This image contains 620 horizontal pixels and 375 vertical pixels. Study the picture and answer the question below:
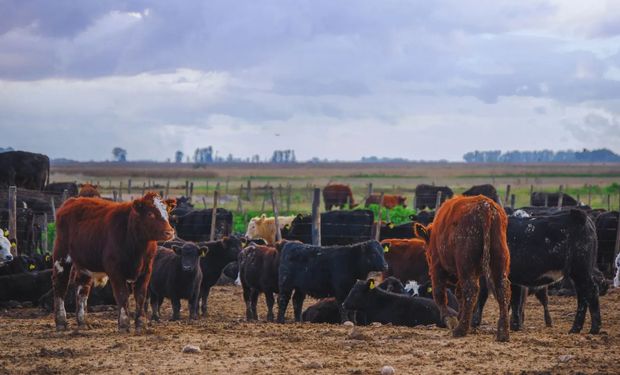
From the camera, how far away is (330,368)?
866 cm

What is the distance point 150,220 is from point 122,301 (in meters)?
1.08

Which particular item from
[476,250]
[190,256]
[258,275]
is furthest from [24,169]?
[476,250]

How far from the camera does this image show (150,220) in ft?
38.8

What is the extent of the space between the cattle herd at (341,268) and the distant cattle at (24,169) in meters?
20.1

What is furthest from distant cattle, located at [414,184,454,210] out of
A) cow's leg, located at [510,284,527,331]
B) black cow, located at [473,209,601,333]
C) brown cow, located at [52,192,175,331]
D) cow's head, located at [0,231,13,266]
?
brown cow, located at [52,192,175,331]

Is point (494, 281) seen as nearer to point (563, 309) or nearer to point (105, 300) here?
point (563, 309)

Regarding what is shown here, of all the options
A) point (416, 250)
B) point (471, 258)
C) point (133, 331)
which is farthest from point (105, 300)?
point (471, 258)

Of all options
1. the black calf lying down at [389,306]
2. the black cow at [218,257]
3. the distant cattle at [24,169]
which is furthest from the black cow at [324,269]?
the distant cattle at [24,169]

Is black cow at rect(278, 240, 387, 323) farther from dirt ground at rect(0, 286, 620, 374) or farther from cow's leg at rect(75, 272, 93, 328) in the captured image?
cow's leg at rect(75, 272, 93, 328)

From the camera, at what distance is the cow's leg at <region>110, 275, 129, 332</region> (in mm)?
11734

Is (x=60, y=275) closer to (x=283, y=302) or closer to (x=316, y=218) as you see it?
(x=283, y=302)

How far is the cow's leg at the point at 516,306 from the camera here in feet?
40.2

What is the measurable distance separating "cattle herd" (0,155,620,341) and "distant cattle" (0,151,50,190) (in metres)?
20.1

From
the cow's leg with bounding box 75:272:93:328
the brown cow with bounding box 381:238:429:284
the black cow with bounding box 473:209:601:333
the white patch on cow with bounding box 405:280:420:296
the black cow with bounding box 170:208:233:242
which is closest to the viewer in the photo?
the black cow with bounding box 473:209:601:333
